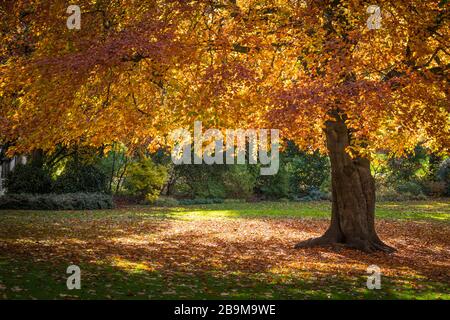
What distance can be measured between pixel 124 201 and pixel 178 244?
16.4 meters

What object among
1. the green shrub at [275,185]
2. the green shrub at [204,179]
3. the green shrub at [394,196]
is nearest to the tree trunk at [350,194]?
the green shrub at [204,179]

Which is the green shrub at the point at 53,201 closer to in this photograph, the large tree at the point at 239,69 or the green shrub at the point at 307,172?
the large tree at the point at 239,69

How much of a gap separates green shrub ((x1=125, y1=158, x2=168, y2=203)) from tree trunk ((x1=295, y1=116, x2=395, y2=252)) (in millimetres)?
15249

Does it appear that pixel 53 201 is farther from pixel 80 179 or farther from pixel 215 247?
pixel 215 247

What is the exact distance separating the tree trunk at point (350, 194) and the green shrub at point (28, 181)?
50.6 feet

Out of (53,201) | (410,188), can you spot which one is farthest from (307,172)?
(53,201)

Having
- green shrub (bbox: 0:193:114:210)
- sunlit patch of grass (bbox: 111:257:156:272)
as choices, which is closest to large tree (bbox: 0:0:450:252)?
sunlit patch of grass (bbox: 111:257:156:272)

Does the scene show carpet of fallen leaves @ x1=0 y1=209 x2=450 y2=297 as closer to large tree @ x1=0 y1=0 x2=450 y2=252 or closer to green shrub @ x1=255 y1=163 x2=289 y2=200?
large tree @ x1=0 y1=0 x2=450 y2=252

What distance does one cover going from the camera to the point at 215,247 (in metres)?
15.0

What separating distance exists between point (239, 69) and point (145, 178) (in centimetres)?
1812

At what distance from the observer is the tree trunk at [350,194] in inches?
593

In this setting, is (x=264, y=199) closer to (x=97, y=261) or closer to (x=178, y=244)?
(x=178, y=244)

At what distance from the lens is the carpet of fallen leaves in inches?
459

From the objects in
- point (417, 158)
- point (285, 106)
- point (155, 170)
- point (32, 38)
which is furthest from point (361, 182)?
point (417, 158)
